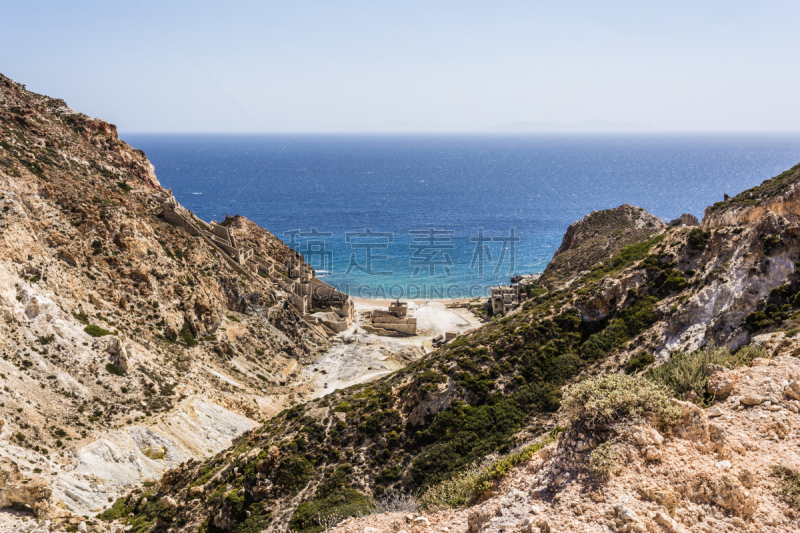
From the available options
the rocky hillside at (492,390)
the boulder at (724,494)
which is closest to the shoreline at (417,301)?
the rocky hillside at (492,390)

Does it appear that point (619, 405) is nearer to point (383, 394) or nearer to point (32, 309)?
point (383, 394)

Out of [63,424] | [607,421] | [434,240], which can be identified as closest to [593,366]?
[607,421]

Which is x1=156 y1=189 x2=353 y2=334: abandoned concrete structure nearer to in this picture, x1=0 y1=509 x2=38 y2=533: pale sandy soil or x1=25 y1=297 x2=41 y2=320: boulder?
x1=25 y1=297 x2=41 y2=320: boulder

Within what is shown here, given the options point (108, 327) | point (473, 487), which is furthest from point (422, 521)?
point (108, 327)

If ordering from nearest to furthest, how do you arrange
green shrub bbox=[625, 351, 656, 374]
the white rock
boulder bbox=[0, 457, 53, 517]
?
the white rock
green shrub bbox=[625, 351, 656, 374]
boulder bbox=[0, 457, 53, 517]

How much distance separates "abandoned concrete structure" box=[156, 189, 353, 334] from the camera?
57000 mm

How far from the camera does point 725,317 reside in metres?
21.7

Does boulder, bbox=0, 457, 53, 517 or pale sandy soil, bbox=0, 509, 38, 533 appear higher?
boulder, bbox=0, 457, 53, 517

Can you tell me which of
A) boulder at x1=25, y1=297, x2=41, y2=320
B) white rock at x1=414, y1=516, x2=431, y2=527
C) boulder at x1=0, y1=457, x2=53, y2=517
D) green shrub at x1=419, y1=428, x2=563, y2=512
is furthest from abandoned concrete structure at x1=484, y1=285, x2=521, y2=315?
white rock at x1=414, y1=516, x2=431, y2=527

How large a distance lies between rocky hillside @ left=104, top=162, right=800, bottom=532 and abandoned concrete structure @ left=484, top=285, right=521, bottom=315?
36.5 meters

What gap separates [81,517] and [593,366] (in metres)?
25.2

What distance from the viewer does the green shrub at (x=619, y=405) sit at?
12289mm

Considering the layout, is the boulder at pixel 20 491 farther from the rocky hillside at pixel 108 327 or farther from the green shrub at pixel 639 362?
the green shrub at pixel 639 362

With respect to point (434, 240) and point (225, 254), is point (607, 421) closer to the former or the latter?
point (225, 254)
